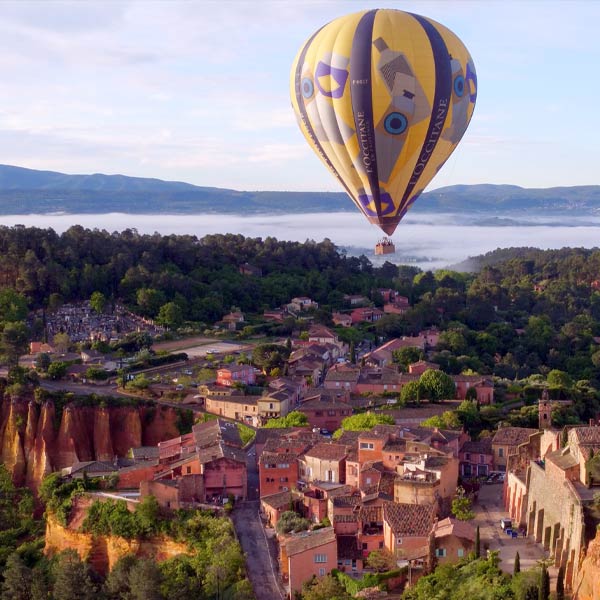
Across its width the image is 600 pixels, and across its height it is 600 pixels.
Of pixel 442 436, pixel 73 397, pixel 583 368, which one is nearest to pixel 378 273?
pixel 583 368

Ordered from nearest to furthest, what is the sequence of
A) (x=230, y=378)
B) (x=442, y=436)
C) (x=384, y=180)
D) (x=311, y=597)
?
(x=311, y=597), (x=384, y=180), (x=442, y=436), (x=230, y=378)

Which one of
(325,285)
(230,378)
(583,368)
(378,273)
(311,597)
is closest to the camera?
(311,597)

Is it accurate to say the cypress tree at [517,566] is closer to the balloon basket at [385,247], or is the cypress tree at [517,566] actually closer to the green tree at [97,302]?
the balloon basket at [385,247]

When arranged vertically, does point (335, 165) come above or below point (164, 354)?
above

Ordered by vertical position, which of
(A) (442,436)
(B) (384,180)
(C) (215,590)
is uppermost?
(B) (384,180)

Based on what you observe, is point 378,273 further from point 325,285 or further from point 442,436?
point 442,436

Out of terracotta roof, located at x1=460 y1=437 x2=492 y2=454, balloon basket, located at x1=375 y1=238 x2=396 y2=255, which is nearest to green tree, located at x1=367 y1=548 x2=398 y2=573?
terracotta roof, located at x1=460 y1=437 x2=492 y2=454
